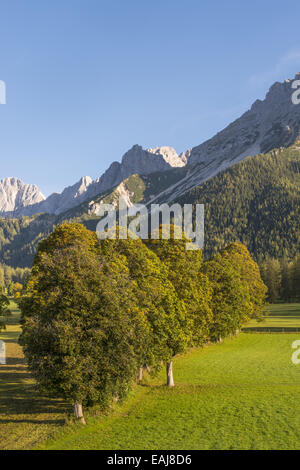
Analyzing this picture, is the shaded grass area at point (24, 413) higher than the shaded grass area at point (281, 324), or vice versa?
the shaded grass area at point (24, 413)

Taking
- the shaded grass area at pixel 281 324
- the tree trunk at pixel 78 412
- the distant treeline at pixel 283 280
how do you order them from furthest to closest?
the distant treeline at pixel 283 280
the shaded grass area at pixel 281 324
the tree trunk at pixel 78 412

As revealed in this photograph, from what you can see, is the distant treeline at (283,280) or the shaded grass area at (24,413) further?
the distant treeline at (283,280)

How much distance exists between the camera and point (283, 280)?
158000 mm

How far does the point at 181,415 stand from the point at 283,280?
467 ft

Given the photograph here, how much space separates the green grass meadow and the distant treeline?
107164 mm

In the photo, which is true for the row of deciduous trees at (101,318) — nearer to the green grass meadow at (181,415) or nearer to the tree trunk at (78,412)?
the tree trunk at (78,412)

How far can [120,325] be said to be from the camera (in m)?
27.3

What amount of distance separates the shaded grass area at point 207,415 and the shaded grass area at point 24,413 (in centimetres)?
225

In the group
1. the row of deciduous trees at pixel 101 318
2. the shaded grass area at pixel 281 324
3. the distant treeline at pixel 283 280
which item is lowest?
the shaded grass area at pixel 281 324

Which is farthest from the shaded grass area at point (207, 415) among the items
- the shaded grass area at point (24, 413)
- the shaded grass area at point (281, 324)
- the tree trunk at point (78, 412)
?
the shaded grass area at point (281, 324)

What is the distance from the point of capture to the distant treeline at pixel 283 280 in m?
150

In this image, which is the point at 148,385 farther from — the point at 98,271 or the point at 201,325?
the point at 98,271

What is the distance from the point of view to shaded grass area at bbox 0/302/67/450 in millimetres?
25453

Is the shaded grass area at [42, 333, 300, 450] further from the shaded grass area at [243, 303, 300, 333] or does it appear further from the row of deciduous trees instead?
the shaded grass area at [243, 303, 300, 333]
